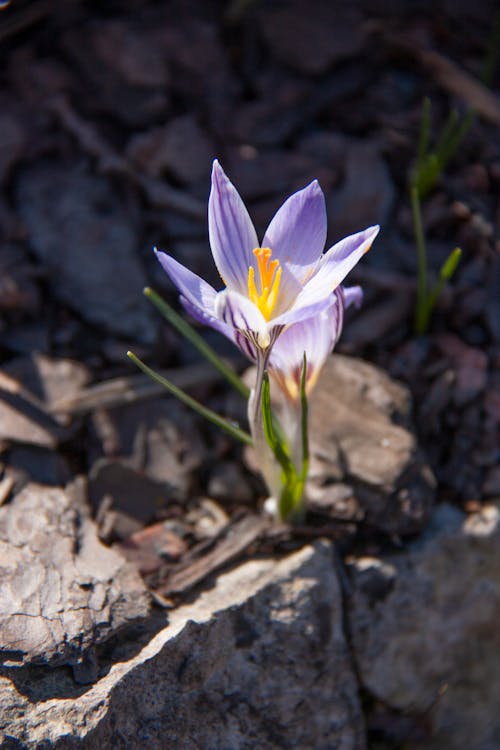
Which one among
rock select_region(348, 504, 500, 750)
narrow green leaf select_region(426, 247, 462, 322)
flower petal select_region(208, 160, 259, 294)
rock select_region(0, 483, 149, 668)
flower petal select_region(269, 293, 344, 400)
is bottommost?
rock select_region(348, 504, 500, 750)

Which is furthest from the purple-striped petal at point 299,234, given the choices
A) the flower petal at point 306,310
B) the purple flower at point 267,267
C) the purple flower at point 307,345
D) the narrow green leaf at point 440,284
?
the narrow green leaf at point 440,284

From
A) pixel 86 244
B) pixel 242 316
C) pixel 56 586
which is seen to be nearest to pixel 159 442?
pixel 56 586

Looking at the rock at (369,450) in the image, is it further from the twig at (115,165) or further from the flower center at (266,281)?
the twig at (115,165)

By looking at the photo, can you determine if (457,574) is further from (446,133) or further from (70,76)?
(70,76)

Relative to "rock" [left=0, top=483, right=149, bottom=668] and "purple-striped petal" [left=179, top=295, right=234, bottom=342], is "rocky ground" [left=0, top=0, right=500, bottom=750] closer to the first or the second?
"rock" [left=0, top=483, right=149, bottom=668]

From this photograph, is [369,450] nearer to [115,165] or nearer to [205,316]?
[205,316]

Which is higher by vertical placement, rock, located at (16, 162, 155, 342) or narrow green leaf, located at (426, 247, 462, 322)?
rock, located at (16, 162, 155, 342)

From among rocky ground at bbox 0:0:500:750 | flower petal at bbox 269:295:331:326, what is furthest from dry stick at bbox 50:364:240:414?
flower petal at bbox 269:295:331:326
